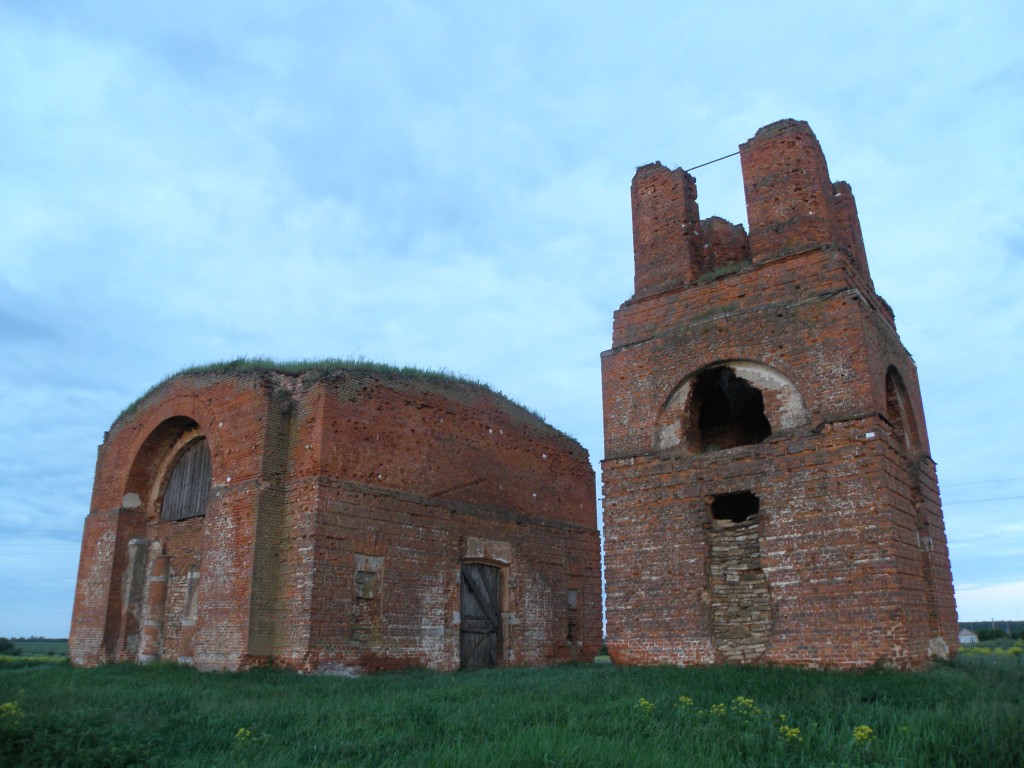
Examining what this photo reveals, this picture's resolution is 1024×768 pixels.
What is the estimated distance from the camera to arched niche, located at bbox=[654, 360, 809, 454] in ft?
34.6

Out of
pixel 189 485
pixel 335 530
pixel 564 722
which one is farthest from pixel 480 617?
pixel 564 722

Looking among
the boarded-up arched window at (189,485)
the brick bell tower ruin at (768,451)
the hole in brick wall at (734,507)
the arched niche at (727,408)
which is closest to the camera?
the brick bell tower ruin at (768,451)

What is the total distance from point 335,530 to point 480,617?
402 centimetres

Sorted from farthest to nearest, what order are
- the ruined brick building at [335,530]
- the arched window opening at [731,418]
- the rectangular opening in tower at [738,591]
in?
the ruined brick building at [335,530], the arched window opening at [731,418], the rectangular opening in tower at [738,591]

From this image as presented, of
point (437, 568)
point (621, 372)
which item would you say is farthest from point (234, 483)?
point (621, 372)

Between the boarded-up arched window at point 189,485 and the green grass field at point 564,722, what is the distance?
5.77m

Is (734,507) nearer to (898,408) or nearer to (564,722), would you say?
(898,408)

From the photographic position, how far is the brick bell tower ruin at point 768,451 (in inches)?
374

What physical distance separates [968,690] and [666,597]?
370 cm

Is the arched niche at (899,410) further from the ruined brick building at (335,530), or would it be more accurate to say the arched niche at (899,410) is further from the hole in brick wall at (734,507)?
the ruined brick building at (335,530)

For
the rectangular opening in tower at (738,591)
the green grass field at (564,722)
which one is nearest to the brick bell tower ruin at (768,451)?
the rectangular opening in tower at (738,591)

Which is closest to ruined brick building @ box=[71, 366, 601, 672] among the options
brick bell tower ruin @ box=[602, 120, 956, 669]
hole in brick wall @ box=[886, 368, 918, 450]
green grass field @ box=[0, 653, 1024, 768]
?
green grass field @ box=[0, 653, 1024, 768]

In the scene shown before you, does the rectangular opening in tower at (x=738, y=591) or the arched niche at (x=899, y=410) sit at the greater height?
the arched niche at (x=899, y=410)

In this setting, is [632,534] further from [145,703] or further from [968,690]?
[145,703]
